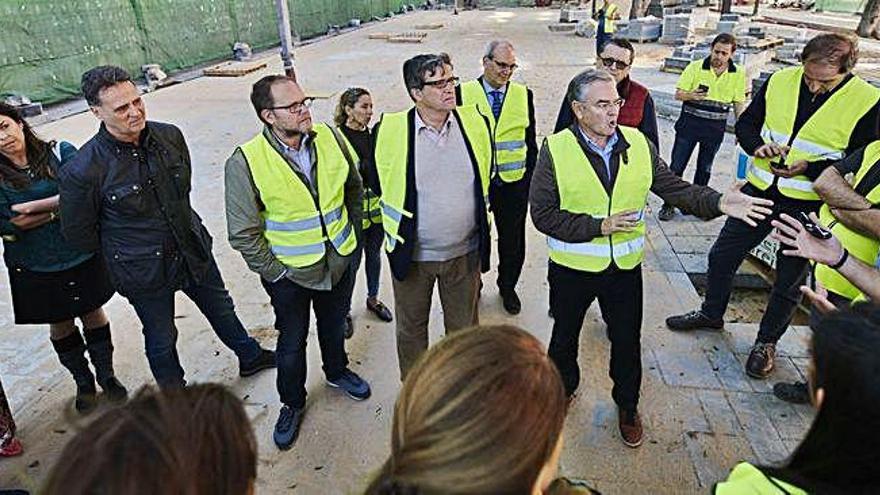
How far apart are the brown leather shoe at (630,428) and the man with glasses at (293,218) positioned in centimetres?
155

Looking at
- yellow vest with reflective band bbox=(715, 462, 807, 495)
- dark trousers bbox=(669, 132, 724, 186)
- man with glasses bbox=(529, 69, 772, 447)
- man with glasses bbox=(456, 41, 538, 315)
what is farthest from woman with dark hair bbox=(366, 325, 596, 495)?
dark trousers bbox=(669, 132, 724, 186)

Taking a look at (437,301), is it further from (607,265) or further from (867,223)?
(867,223)

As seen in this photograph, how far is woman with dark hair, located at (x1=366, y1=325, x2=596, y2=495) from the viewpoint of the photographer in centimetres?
94

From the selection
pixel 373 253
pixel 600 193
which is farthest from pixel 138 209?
pixel 600 193

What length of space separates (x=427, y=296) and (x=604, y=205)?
1.03 m

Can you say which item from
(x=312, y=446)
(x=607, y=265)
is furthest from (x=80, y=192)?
(x=607, y=265)

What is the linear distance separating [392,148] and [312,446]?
61.5 inches

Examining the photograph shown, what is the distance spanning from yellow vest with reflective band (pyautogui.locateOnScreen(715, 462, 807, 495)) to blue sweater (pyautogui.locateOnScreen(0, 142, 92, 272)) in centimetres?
289

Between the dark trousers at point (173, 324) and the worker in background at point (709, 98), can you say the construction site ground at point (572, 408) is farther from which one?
the worker in background at point (709, 98)

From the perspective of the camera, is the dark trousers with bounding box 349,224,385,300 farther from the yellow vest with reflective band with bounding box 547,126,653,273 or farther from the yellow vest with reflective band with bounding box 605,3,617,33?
the yellow vest with reflective band with bounding box 605,3,617,33

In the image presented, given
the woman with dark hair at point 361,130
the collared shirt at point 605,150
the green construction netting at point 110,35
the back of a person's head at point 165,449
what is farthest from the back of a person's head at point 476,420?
the green construction netting at point 110,35

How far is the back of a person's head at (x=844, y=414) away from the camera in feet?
3.66

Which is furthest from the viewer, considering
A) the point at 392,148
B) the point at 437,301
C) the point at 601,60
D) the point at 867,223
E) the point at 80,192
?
the point at 437,301

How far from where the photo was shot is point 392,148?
2.79 metres
